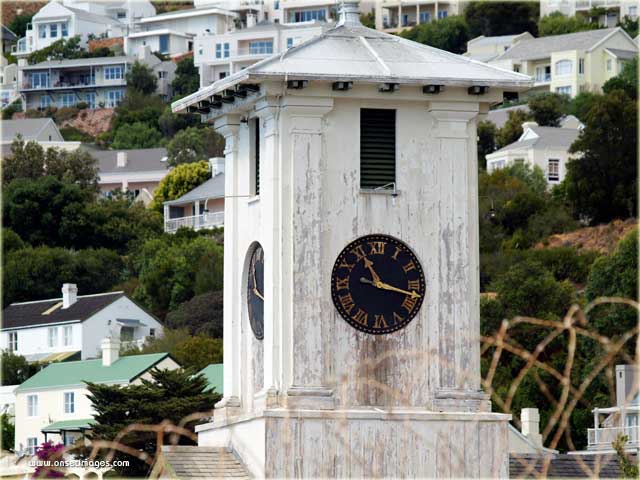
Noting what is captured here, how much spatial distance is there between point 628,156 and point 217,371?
129 ft

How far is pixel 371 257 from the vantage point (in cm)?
3153

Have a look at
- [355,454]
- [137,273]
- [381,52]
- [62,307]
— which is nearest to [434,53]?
[381,52]

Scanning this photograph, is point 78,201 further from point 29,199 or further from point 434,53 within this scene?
point 434,53

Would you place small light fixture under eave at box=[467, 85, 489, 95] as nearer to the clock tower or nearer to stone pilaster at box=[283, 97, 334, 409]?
the clock tower

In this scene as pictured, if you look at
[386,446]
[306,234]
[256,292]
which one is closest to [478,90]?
[306,234]

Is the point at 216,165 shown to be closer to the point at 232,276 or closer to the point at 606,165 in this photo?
the point at 606,165

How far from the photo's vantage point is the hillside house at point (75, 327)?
360ft

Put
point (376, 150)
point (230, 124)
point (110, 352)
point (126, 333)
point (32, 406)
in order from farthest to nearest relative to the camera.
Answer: point (126, 333) → point (32, 406) → point (110, 352) → point (230, 124) → point (376, 150)

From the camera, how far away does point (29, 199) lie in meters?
134

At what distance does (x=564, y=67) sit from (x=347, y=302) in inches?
6163

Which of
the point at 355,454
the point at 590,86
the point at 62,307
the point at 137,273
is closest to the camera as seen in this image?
the point at 355,454

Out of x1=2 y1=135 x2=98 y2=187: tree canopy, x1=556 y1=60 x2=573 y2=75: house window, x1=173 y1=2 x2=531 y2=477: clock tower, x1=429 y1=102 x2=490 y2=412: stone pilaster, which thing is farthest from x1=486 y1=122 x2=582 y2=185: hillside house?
x1=173 y1=2 x2=531 y2=477: clock tower

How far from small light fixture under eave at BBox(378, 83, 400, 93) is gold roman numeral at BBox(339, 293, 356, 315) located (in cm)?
287

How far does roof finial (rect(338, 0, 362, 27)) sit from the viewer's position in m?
33.5
